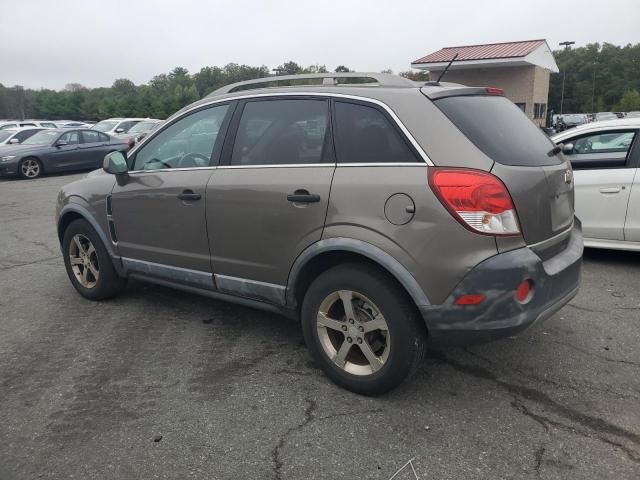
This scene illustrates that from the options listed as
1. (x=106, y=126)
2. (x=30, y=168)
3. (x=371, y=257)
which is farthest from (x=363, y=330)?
(x=106, y=126)

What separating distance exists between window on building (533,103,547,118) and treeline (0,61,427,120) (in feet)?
51.0

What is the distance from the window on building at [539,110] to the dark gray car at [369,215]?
3162 centimetres

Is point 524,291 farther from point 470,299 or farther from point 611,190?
point 611,190

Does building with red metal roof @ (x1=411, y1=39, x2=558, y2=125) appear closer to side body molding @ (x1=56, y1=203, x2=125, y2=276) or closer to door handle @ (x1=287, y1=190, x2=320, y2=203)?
side body molding @ (x1=56, y1=203, x2=125, y2=276)

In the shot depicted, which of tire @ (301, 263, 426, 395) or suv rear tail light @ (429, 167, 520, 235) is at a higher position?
suv rear tail light @ (429, 167, 520, 235)

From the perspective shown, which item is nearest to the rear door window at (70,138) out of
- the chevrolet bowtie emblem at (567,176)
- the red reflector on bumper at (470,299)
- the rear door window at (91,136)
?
the rear door window at (91,136)

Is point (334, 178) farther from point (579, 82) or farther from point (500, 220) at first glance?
point (579, 82)

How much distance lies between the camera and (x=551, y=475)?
2533 millimetres

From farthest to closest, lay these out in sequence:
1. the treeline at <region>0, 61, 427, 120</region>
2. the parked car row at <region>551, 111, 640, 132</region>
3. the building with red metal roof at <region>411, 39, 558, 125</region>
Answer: the treeline at <region>0, 61, 427, 120</region> → the building with red metal roof at <region>411, 39, 558, 125</region> → the parked car row at <region>551, 111, 640, 132</region>

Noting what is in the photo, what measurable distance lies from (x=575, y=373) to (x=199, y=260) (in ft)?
8.50

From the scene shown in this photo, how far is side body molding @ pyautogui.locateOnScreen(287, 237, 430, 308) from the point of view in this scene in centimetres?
291

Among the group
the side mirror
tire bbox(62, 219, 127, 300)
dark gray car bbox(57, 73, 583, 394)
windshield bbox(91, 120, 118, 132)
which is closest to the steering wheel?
dark gray car bbox(57, 73, 583, 394)

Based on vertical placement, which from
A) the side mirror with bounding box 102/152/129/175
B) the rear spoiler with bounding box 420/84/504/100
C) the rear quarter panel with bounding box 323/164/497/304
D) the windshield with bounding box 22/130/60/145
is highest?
the rear spoiler with bounding box 420/84/504/100

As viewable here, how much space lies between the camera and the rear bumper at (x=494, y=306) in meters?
2.79
